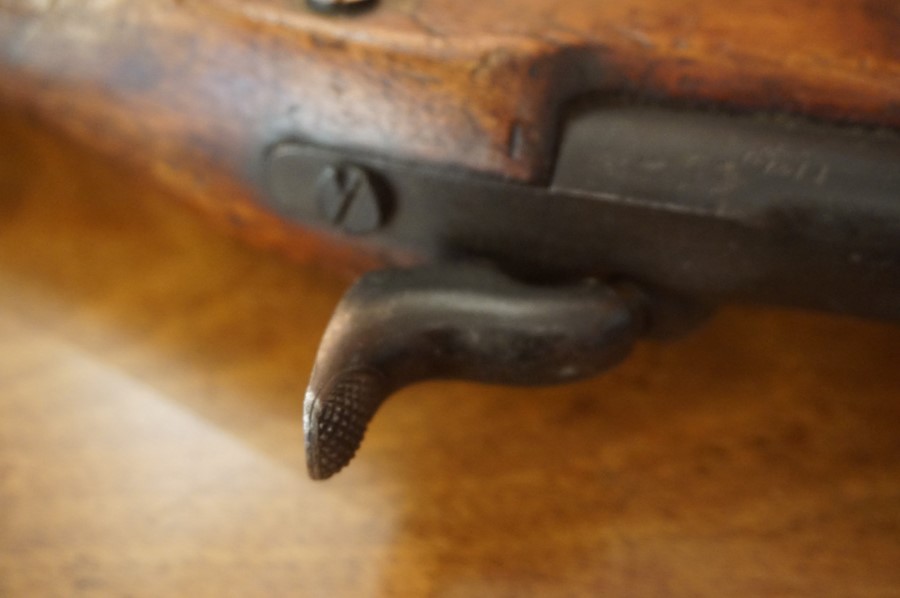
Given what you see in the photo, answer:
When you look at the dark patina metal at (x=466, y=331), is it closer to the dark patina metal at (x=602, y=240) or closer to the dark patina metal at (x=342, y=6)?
the dark patina metal at (x=602, y=240)

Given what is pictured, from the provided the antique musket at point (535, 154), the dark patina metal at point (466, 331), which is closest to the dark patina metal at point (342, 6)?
the antique musket at point (535, 154)

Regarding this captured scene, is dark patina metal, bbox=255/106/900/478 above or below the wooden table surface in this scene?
above

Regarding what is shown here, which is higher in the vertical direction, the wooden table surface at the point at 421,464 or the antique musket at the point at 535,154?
the antique musket at the point at 535,154

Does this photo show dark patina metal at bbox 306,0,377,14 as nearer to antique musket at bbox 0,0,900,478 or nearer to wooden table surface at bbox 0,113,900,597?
antique musket at bbox 0,0,900,478

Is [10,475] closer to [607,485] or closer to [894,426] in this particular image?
[607,485]

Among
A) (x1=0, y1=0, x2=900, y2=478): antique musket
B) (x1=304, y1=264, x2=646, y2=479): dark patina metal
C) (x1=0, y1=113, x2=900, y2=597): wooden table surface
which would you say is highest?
(x1=0, y1=0, x2=900, y2=478): antique musket

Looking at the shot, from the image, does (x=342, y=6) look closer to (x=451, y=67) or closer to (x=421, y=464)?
(x=451, y=67)

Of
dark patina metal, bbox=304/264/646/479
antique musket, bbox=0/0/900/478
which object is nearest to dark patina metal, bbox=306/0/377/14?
antique musket, bbox=0/0/900/478

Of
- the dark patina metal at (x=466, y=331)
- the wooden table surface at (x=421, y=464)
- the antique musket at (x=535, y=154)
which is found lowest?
the wooden table surface at (x=421, y=464)
